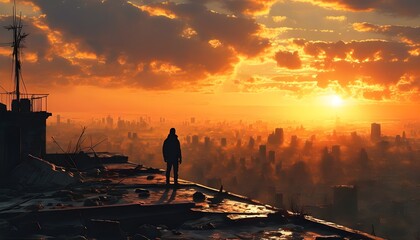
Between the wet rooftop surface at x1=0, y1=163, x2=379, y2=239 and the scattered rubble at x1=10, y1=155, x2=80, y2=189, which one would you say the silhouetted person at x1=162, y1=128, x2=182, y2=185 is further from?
the scattered rubble at x1=10, y1=155, x2=80, y2=189

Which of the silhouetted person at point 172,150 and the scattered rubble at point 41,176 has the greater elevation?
the silhouetted person at point 172,150

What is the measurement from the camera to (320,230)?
12234mm

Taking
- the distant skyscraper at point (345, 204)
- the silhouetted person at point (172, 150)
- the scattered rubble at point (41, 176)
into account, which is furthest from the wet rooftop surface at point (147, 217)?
the distant skyscraper at point (345, 204)

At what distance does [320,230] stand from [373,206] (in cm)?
19048

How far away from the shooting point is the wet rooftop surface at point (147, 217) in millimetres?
11094

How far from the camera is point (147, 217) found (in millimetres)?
13305

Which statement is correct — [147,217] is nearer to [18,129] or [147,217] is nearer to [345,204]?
[18,129]

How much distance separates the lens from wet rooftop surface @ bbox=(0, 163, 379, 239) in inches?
437

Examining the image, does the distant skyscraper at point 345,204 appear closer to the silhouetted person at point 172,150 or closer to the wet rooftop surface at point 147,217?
the silhouetted person at point 172,150

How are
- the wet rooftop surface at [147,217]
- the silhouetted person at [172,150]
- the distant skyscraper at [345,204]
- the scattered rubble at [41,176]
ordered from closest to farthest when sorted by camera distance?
the wet rooftop surface at [147,217], the silhouetted person at [172,150], the scattered rubble at [41,176], the distant skyscraper at [345,204]

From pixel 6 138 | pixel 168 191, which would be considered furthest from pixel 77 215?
pixel 6 138

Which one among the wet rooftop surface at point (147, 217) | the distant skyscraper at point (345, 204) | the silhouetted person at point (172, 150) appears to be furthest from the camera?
the distant skyscraper at point (345, 204)

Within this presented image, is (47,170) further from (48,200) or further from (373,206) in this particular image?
(373,206)

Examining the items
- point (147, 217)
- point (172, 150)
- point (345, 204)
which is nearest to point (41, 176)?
point (172, 150)
